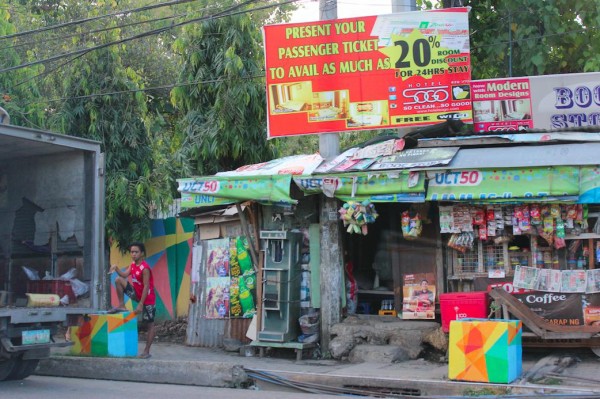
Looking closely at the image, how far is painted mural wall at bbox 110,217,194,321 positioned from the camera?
15.4 m

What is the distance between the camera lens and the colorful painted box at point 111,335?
35.1 feet

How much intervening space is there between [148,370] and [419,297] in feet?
13.2

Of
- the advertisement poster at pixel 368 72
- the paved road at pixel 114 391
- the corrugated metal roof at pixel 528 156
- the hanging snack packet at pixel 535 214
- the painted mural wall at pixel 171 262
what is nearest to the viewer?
the paved road at pixel 114 391

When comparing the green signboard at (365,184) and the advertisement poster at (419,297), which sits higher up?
the green signboard at (365,184)

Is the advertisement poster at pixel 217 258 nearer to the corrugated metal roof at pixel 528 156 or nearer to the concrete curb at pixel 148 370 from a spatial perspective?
the concrete curb at pixel 148 370

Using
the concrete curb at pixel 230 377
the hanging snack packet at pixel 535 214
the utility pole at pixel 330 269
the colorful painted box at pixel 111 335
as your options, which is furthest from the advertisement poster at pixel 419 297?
the colorful painted box at pixel 111 335

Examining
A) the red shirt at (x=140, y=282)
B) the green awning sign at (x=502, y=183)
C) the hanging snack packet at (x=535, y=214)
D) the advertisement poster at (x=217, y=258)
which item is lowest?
the red shirt at (x=140, y=282)

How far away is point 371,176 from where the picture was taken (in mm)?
10500

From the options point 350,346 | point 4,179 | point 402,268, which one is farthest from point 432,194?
point 4,179

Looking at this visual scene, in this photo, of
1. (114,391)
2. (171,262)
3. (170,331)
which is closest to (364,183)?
(114,391)

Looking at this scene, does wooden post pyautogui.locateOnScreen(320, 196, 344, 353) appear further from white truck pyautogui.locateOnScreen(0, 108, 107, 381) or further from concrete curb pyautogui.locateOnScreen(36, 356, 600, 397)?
white truck pyautogui.locateOnScreen(0, 108, 107, 381)

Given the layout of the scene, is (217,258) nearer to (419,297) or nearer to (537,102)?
(419,297)

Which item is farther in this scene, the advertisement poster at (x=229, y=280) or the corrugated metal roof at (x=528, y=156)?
the advertisement poster at (x=229, y=280)

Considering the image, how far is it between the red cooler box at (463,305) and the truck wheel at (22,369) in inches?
215
